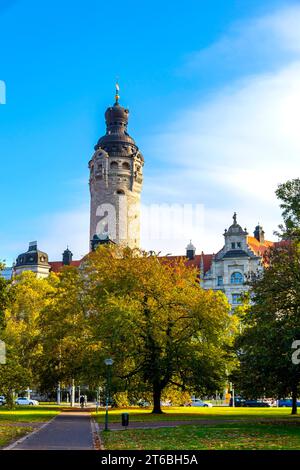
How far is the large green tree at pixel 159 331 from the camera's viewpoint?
146ft

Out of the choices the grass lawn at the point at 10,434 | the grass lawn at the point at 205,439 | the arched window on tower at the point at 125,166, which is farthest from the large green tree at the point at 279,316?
the arched window on tower at the point at 125,166

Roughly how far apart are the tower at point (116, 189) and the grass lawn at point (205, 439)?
77.3 metres

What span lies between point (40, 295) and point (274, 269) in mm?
43742

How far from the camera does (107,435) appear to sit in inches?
992

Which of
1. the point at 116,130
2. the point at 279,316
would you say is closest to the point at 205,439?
the point at 279,316

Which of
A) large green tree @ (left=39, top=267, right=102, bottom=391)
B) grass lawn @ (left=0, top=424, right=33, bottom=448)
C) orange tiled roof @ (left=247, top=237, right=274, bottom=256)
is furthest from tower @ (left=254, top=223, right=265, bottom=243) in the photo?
grass lawn @ (left=0, top=424, right=33, bottom=448)

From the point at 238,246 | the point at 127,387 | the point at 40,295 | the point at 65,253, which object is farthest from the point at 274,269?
the point at 65,253

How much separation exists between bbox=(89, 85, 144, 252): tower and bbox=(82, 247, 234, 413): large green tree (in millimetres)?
55951

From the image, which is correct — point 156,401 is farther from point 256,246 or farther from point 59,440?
point 256,246

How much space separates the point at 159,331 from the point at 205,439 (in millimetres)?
23646

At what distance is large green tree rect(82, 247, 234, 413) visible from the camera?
44.5 meters

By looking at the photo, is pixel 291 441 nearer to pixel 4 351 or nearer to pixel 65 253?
pixel 4 351

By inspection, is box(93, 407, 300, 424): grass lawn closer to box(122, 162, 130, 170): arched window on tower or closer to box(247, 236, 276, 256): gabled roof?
box(247, 236, 276, 256): gabled roof

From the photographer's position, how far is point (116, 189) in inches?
4232
